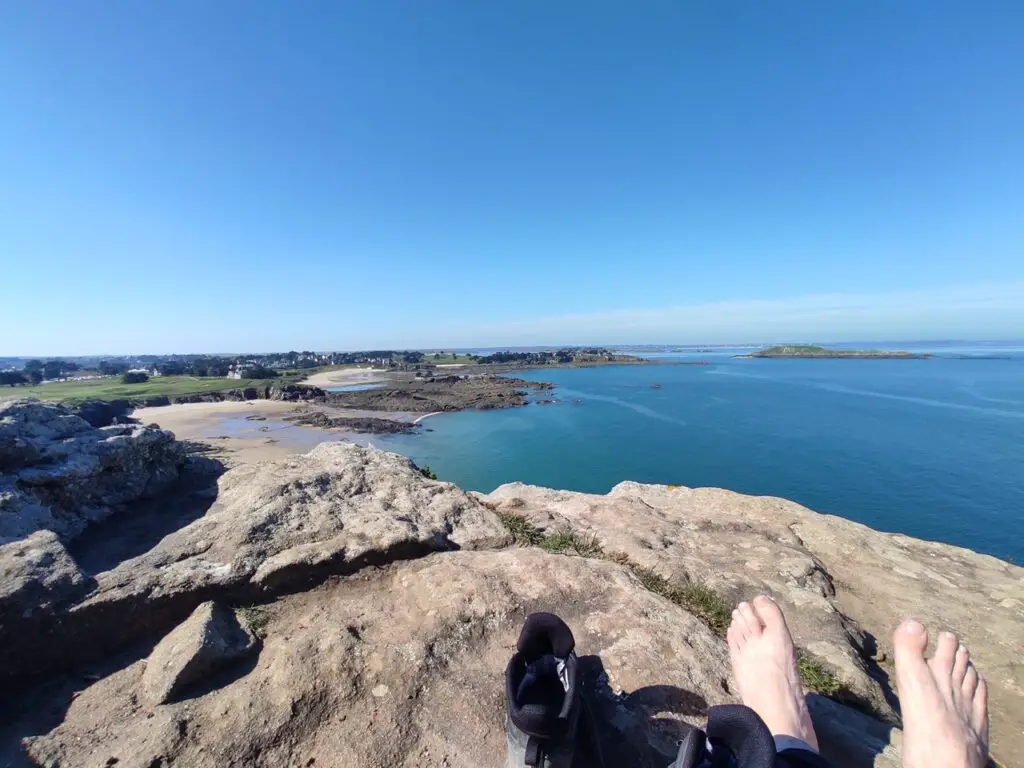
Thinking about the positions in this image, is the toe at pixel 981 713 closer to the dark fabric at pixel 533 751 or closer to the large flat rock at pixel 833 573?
the large flat rock at pixel 833 573

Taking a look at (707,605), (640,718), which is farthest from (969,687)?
(640,718)

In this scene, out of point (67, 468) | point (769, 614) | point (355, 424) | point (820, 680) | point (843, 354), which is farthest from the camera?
point (843, 354)

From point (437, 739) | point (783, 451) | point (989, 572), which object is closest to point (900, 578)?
point (989, 572)

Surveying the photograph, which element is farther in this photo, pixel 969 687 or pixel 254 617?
pixel 254 617

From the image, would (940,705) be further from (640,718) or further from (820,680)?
(640,718)

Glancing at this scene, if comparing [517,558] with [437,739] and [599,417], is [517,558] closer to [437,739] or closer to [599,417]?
[437,739]

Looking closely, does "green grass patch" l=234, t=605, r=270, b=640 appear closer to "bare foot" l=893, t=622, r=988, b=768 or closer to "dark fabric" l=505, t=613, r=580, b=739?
"dark fabric" l=505, t=613, r=580, b=739

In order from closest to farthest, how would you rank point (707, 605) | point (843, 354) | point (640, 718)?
1. point (640, 718)
2. point (707, 605)
3. point (843, 354)
